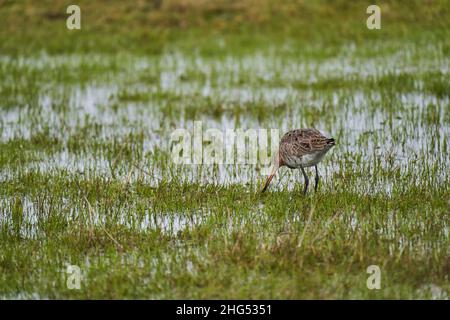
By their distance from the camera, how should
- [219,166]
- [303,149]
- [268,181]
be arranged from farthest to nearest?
[219,166], [268,181], [303,149]

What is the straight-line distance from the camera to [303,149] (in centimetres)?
786

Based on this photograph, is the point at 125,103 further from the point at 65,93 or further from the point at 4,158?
the point at 4,158

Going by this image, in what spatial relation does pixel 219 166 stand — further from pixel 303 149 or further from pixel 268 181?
pixel 303 149

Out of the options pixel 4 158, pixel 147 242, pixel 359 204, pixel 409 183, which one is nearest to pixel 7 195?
pixel 4 158

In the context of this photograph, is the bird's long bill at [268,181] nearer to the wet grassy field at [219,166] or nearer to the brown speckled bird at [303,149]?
the brown speckled bird at [303,149]

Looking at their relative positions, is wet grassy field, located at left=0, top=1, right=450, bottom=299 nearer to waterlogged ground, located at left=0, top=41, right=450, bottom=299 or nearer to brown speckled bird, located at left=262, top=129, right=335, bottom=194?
waterlogged ground, located at left=0, top=41, right=450, bottom=299

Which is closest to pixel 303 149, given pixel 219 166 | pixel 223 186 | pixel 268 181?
pixel 268 181

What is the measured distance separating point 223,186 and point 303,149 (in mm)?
951

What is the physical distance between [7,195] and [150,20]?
Answer: 10.2 metres

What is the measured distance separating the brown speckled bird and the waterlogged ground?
29 centimetres

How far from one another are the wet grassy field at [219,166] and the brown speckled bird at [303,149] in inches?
12.1

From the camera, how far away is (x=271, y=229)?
7.01 metres

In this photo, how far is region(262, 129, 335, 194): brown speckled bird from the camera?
7.76 metres

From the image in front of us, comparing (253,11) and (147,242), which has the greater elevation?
(253,11)
